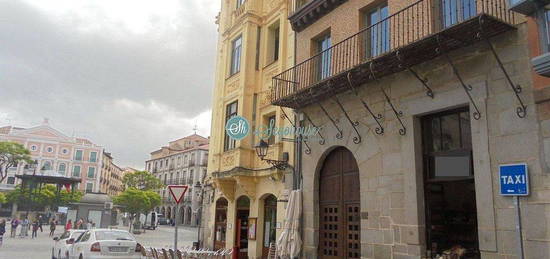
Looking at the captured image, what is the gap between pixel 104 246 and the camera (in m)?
14.2

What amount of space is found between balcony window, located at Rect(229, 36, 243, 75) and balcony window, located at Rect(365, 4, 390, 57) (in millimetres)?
7684

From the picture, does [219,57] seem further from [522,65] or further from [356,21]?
[522,65]

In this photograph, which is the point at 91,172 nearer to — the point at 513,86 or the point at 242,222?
the point at 242,222

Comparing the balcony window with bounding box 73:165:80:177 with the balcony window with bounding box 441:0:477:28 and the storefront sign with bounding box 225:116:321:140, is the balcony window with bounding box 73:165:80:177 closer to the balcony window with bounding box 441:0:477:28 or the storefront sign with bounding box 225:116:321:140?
the storefront sign with bounding box 225:116:321:140

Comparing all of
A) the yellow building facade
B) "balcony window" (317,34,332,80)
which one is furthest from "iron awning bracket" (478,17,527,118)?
the yellow building facade

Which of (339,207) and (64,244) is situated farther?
(64,244)

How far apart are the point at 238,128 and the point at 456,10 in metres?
9.73

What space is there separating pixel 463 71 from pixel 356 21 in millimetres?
4163

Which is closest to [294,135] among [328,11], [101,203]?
[328,11]

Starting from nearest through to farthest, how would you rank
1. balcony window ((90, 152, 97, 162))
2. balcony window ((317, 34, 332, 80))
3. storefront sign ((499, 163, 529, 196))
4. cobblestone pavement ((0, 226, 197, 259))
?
storefront sign ((499, 163, 529, 196)) < balcony window ((317, 34, 332, 80)) < cobblestone pavement ((0, 226, 197, 259)) < balcony window ((90, 152, 97, 162))

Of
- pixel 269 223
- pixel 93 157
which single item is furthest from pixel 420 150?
pixel 93 157

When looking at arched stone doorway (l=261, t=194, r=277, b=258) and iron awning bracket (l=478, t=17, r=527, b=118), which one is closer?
iron awning bracket (l=478, t=17, r=527, b=118)

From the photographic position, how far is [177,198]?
12.4 metres

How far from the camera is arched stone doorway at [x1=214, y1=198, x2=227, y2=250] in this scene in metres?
19.0
